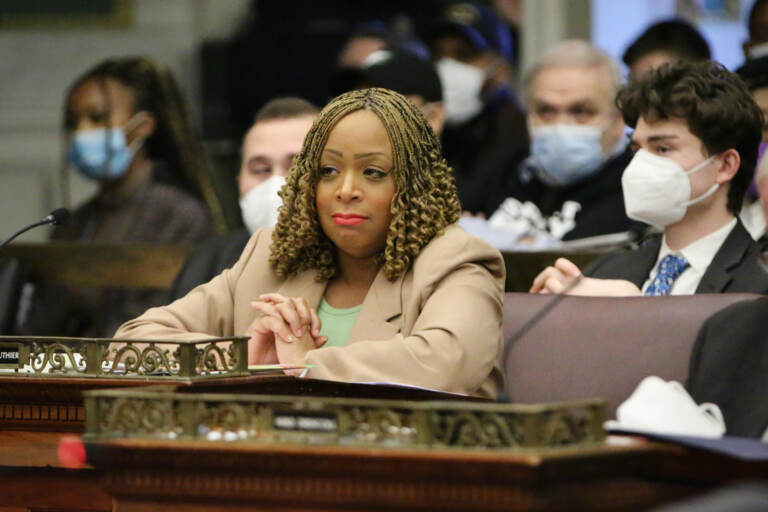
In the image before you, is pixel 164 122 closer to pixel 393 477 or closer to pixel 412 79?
pixel 412 79

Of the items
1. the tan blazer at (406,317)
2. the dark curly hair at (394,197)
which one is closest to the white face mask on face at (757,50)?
the dark curly hair at (394,197)

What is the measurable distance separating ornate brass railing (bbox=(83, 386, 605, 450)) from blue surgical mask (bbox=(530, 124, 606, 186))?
3176mm

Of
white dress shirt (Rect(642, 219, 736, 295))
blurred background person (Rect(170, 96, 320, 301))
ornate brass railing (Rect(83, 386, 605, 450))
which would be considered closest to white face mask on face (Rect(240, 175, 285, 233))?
blurred background person (Rect(170, 96, 320, 301))

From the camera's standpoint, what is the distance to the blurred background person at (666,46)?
571cm

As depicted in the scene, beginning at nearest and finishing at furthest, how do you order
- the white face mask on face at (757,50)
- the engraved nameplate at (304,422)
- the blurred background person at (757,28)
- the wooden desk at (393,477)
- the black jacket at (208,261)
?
the wooden desk at (393,477), the engraved nameplate at (304,422), the black jacket at (208,261), the white face mask on face at (757,50), the blurred background person at (757,28)

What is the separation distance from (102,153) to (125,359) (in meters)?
3.62

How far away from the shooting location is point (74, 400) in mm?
2922

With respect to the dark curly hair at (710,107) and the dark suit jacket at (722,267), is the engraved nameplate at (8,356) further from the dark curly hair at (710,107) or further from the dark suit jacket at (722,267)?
the dark curly hair at (710,107)

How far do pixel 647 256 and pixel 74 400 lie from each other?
1.75 metres

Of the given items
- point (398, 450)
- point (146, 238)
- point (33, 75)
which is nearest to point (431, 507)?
point (398, 450)

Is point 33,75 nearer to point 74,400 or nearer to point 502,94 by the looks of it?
point 502,94

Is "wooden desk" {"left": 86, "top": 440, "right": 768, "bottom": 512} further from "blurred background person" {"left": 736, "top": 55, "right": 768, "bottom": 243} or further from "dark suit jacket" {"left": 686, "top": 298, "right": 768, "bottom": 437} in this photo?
"blurred background person" {"left": 736, "top": 55, "right": 768, "bottom": 243}

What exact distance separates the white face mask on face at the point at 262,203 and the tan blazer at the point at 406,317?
110 cm

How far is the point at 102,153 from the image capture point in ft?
20.9
